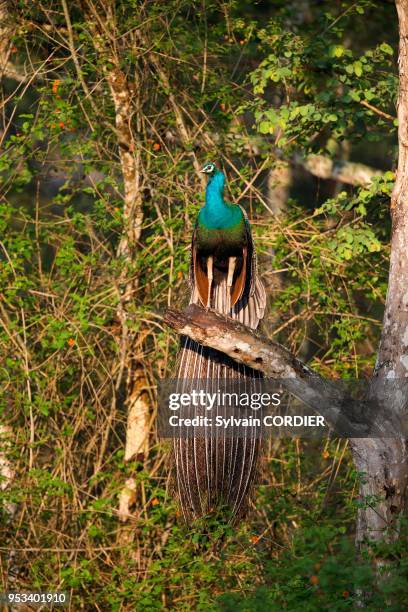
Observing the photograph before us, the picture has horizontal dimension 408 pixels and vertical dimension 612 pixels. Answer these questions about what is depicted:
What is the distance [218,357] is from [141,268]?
119cm

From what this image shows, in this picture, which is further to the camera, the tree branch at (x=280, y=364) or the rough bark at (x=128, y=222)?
the rough bark at (x=128, y=222)

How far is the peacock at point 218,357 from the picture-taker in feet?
16.1

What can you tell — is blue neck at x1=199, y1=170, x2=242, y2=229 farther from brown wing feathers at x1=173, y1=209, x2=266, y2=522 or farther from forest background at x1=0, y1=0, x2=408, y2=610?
forest background at x1=0, y1=0, x2=408, y2=610

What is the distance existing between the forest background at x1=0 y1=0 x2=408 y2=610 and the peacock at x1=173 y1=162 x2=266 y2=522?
54 centimetres

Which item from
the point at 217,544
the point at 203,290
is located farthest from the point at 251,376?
the point at 217,544

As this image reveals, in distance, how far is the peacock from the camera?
489 cm

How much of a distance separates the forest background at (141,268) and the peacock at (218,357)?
543mm

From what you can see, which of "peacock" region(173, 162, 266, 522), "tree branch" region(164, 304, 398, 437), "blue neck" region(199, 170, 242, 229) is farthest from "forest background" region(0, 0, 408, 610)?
"tree branch" region(164, 304, 398, 437)

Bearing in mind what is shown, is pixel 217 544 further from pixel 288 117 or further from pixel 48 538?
pixel 288 117

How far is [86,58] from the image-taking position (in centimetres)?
588

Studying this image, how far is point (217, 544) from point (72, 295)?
163 centimetres

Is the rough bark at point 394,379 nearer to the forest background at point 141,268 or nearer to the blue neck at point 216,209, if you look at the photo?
the blue neck at point 216,209

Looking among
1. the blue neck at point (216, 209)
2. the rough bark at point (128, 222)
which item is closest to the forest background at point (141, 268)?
the rough bark at point (128, 222)

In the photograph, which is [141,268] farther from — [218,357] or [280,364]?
[280,364]
